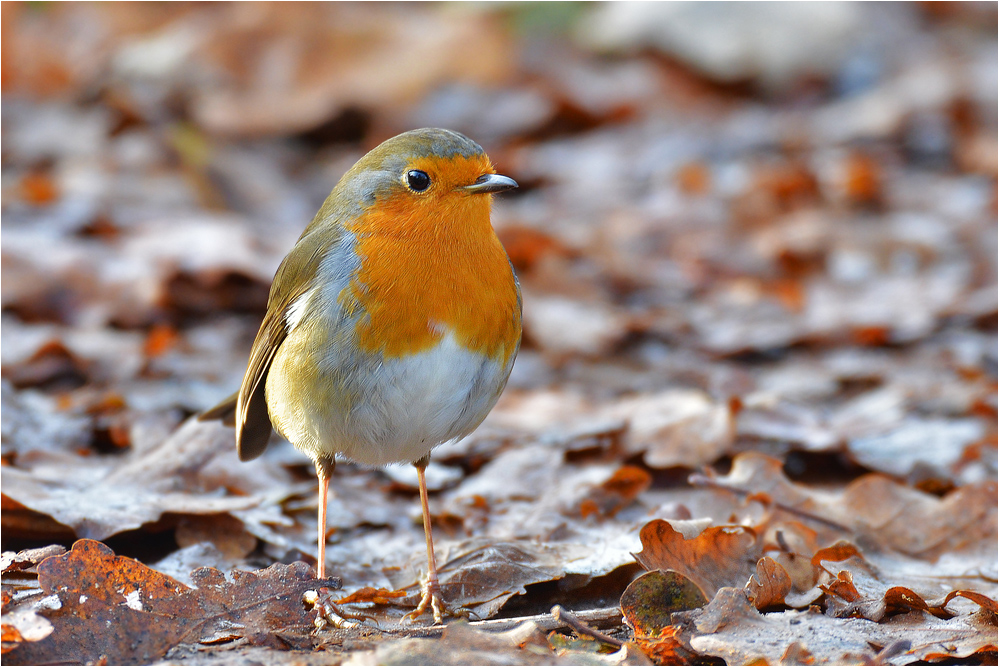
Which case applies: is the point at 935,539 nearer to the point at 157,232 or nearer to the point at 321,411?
the point at 321,411

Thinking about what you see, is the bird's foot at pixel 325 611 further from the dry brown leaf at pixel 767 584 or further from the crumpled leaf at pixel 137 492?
the dry brown leaf at pixel 767 584

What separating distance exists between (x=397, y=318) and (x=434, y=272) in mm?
168

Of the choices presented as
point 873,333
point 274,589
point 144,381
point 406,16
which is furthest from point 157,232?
point 406,16

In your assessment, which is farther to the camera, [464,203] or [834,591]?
[464,203]

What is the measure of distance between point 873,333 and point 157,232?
12.8 ft

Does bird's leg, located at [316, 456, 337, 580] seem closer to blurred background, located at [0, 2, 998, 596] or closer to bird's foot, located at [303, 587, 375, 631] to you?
blurred background, located at [0, 2, 998, 596]

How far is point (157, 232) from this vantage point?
530 cm

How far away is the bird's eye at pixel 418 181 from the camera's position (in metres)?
2.79

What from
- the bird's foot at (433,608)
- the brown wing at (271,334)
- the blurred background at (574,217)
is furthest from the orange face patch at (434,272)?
the blurred background at (574,217)

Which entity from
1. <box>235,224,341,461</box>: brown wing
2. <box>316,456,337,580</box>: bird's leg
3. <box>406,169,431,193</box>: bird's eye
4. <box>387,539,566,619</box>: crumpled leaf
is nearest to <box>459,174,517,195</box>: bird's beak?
<box>406,169,431,193</box>: bird's eye

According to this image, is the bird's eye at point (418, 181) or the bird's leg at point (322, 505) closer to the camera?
the bird's leg at point (322, 505)

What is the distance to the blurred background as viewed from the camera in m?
3.76

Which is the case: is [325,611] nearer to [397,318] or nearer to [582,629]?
[582,629]

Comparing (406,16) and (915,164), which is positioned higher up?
(406,16)
